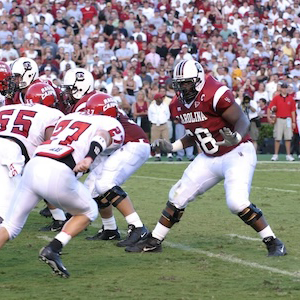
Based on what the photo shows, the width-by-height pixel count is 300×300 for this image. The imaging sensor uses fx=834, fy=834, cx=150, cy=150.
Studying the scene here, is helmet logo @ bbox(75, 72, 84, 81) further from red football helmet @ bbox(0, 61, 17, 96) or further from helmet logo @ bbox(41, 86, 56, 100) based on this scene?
red football helmet @ bbox(0, 61, 17, 96)

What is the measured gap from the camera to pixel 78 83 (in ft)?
25.6

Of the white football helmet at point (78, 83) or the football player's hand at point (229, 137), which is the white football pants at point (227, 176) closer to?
the football player's hand at point (229, 137)

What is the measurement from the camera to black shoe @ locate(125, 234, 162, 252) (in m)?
7.10

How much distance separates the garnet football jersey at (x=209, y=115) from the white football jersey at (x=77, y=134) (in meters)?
0.87

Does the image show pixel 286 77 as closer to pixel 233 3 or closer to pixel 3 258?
pixel 233 3

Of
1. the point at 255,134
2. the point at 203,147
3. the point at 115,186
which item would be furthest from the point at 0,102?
the point at 255,134

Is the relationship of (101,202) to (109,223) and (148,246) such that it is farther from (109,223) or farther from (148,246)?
(148,246)

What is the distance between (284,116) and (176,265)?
11.5 m

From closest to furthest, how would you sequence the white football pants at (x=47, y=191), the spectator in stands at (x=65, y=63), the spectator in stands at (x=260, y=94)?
the white football pants at (x=47, y=191)
the spectator in stands at (x=65, y=63)
the spectator in stands at (x=260, y=94)

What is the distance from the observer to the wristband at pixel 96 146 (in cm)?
575

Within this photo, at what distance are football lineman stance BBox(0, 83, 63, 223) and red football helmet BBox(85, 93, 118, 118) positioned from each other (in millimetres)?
380

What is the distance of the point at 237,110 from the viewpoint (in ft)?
21.9

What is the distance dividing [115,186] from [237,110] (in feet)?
4.75

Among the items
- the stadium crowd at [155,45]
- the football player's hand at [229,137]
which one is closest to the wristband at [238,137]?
the football player's hand at [229,137]
